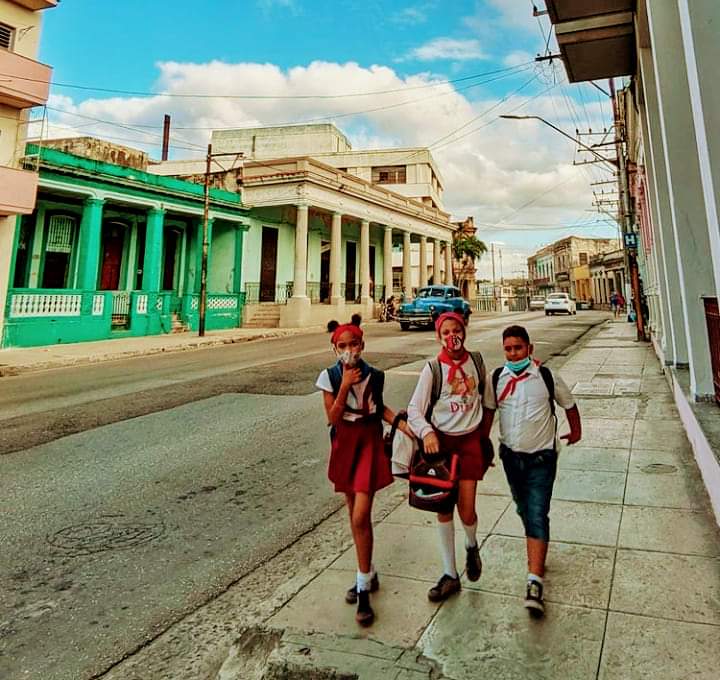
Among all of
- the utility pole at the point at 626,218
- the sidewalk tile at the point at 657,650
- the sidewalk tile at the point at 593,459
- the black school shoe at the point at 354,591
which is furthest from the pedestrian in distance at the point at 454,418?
the utility pole at the point at 626,218

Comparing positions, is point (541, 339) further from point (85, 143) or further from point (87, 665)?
point (85, 143)

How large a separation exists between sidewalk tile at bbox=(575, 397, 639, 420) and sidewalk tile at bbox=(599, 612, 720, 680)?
490 centimetres

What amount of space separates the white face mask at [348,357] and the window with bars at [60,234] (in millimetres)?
20953

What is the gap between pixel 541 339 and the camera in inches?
713

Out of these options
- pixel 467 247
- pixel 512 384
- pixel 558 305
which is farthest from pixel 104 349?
pixel 467 247

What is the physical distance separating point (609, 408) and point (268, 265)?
924 inches

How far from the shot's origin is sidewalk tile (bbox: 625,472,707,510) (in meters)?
3.94

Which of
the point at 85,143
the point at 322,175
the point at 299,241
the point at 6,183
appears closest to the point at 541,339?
the point at 299,241

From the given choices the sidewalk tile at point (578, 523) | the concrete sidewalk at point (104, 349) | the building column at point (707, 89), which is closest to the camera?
the building column at point (707, 89)

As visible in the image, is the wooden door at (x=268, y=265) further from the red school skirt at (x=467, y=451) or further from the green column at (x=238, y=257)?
the red school skirt at (x=467, y=451)

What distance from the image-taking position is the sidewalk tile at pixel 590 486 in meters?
4.20

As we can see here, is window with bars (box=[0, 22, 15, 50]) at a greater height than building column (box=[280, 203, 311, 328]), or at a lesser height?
greater

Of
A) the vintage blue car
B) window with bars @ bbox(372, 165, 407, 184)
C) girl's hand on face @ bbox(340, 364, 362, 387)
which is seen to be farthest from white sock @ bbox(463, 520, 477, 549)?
window with bars @ bbox(372, 165, 407, 184)

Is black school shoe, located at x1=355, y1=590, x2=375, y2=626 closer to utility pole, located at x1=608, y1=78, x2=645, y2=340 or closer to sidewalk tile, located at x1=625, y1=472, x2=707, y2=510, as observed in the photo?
sidewalk tile, located at x1=625, y1=472, x2=707, y2=510
